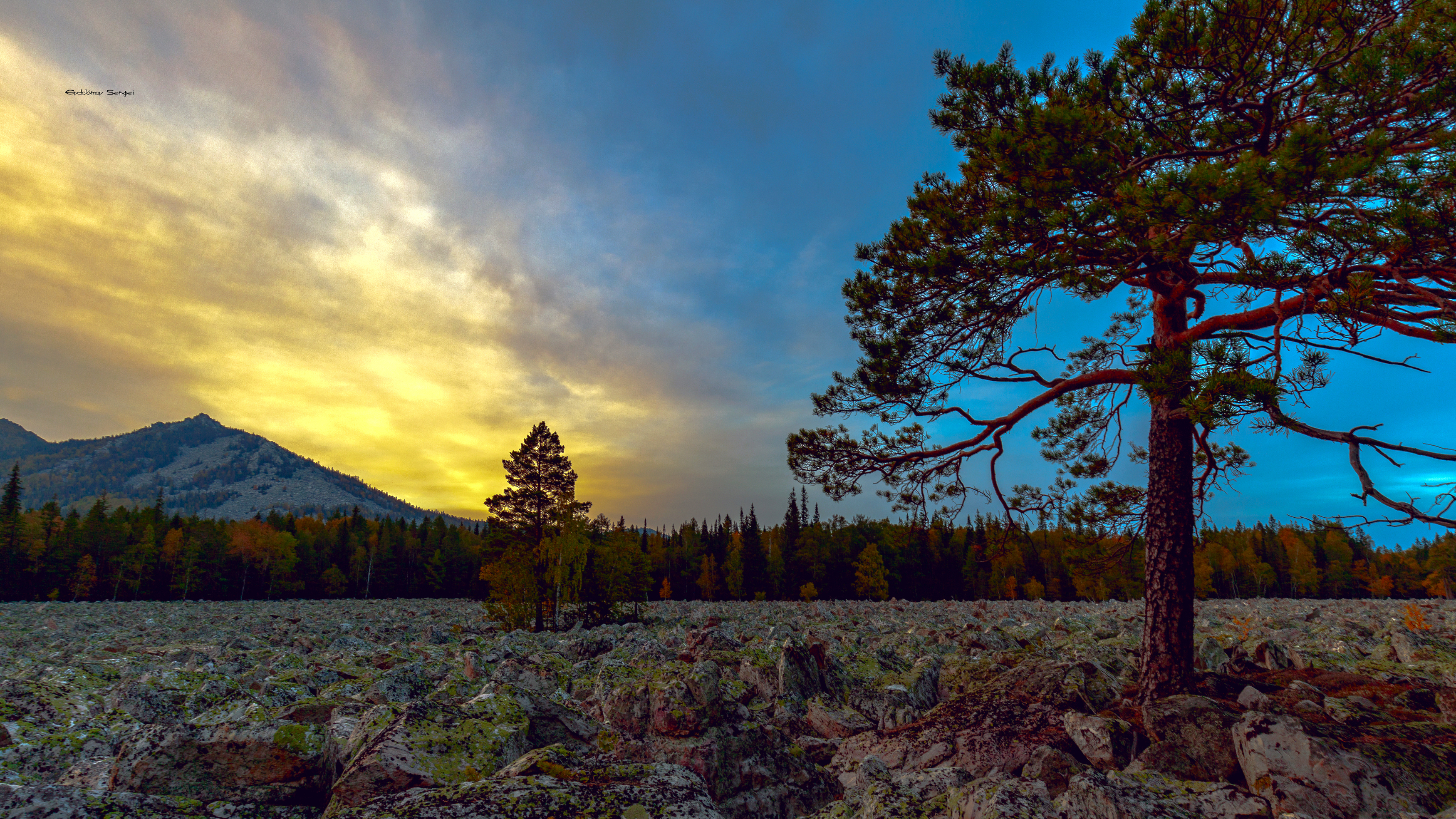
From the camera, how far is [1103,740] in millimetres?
6852

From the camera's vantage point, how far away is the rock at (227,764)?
4.02 m

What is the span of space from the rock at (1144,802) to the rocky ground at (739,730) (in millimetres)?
22

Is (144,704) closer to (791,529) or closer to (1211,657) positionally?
(1211,657)

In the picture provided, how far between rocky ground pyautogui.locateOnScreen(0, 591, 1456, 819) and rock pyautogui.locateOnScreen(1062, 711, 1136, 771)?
0.03 m

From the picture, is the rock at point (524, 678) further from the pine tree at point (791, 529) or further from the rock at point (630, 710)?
the pine tree at point (791, 529)

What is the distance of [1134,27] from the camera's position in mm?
8484

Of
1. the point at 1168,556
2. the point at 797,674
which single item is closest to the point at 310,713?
the point at 797,674

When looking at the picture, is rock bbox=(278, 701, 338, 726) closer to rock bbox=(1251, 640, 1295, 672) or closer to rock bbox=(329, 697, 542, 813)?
rock bbox=(329, 697, 542, 813)

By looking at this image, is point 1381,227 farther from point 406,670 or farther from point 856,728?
point 406,670

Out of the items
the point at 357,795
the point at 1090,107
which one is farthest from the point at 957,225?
the point at 357,795

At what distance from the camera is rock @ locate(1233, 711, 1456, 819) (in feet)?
16.3


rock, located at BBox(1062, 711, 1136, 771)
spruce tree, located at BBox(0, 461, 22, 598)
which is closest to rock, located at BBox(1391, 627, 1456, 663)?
Answer: rock, located at BBox(1062, 711, 1136, 771)

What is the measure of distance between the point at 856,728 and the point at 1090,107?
967cm

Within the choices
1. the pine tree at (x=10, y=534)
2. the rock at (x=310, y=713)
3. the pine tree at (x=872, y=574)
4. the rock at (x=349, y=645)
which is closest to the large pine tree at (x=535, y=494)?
the rock at (x=349, y=645)
